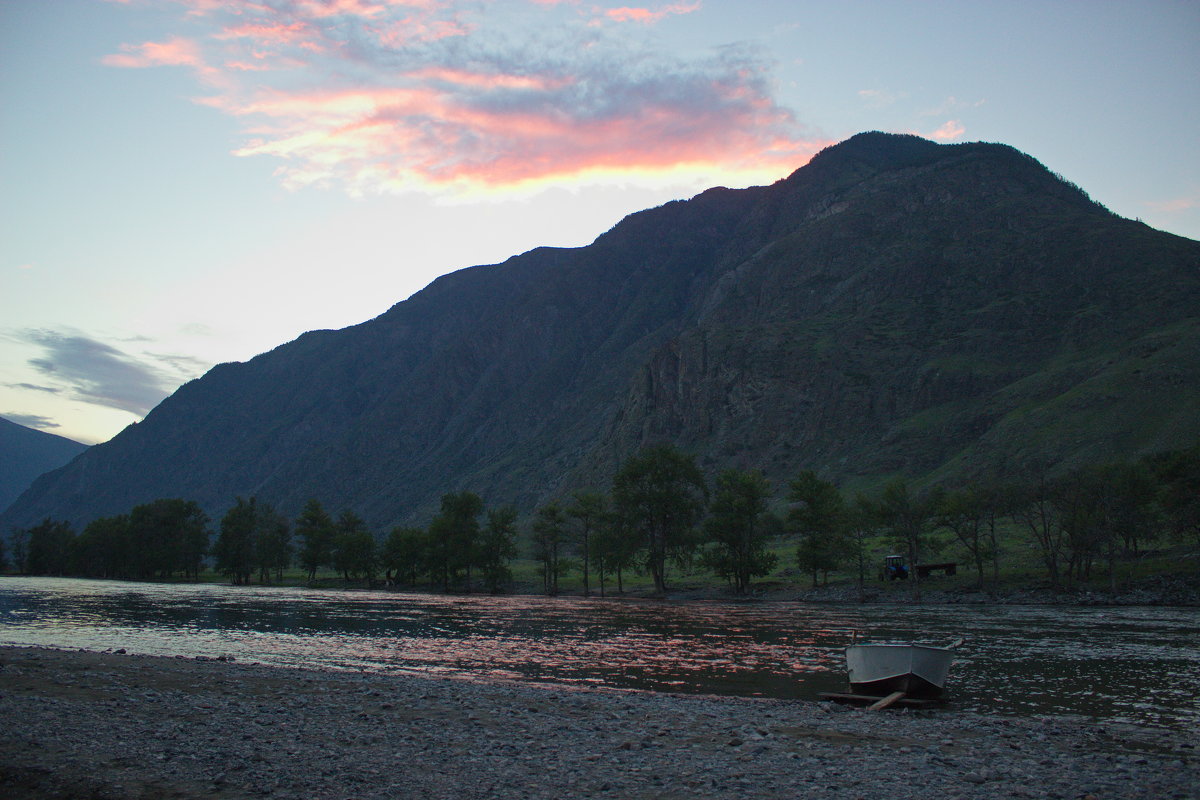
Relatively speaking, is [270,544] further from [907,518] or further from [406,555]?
[907,518]

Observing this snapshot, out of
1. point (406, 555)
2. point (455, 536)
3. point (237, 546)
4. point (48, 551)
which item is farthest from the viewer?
point (48, 551)

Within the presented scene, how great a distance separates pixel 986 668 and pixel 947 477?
122035 mm

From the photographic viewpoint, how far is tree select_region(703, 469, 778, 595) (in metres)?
88.8

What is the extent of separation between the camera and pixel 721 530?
90438 mm

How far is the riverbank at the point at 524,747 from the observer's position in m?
13.2

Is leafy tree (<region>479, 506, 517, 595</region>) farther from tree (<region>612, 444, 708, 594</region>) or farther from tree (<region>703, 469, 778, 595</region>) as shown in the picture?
tree (<region>703, 469, 778, 595</region>)

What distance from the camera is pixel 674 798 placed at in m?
12.7

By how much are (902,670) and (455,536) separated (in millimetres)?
92580

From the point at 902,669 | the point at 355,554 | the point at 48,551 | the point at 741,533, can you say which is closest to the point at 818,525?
the point at 741,533

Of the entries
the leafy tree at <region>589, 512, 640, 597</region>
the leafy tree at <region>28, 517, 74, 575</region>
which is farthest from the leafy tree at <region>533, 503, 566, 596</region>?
the leafy tree at <region>28, 517, 74, 575</region>

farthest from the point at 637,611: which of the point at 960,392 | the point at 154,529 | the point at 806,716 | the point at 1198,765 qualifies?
the point at 960,392

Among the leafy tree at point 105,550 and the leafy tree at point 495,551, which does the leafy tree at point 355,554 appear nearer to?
the leafy tree at point 495,551

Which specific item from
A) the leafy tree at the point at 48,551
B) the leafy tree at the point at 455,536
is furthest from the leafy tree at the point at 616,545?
the leafy tree at the point at 48,551

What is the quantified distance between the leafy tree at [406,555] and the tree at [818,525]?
5700cm
